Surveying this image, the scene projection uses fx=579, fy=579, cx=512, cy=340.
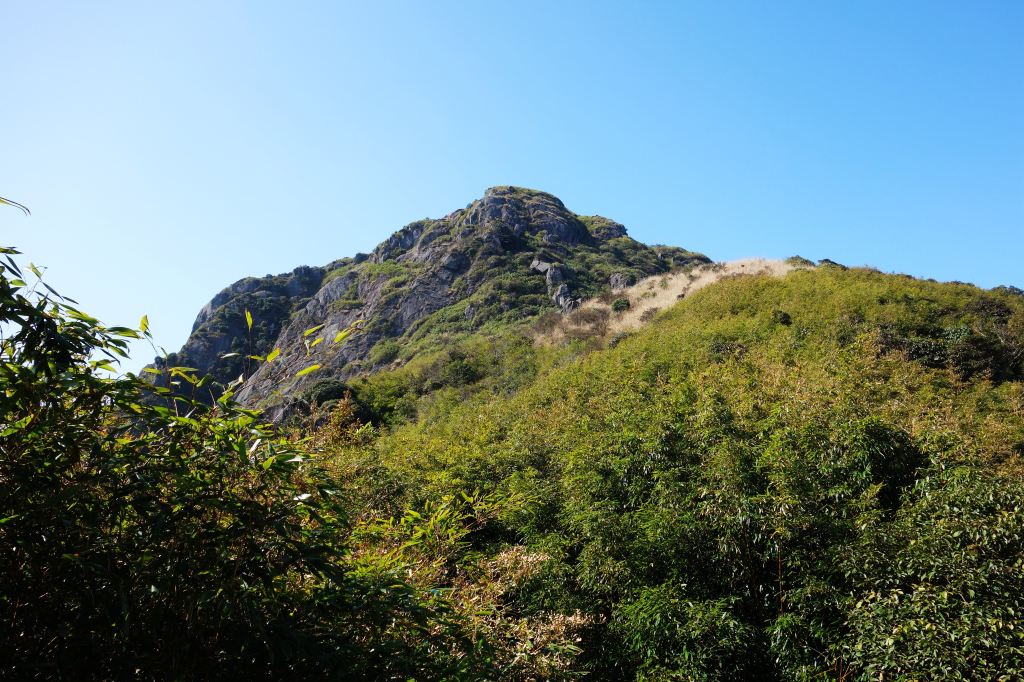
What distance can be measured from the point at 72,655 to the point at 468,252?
1528 inches

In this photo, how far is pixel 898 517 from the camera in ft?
17.4

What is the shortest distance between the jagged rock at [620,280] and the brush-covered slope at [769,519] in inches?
902

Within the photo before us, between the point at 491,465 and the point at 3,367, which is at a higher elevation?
the point at 3,367

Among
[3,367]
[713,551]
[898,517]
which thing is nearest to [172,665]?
[3,367]

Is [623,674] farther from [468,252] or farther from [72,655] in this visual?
[468,252]

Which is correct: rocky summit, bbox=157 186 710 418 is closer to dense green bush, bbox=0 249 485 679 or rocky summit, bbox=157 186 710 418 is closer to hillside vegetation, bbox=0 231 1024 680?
hillside vegetation, bbox=0 231 1024 680

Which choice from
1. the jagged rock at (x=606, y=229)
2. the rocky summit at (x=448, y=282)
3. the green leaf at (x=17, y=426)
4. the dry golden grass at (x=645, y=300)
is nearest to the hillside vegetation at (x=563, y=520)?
the green leaf at (x=17, y=426)

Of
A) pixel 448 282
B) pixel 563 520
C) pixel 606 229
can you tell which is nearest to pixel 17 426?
pixel 563 520

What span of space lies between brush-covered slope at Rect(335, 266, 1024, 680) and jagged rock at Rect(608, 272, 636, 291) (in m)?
22.9

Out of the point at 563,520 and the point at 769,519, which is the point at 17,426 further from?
the point at 563,520

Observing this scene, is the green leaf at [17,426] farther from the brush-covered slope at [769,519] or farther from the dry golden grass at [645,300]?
the dry golden grass at [645,300]

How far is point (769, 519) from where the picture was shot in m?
5.37

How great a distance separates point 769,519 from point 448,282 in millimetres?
33418

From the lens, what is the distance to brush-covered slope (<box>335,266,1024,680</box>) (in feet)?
14.5
